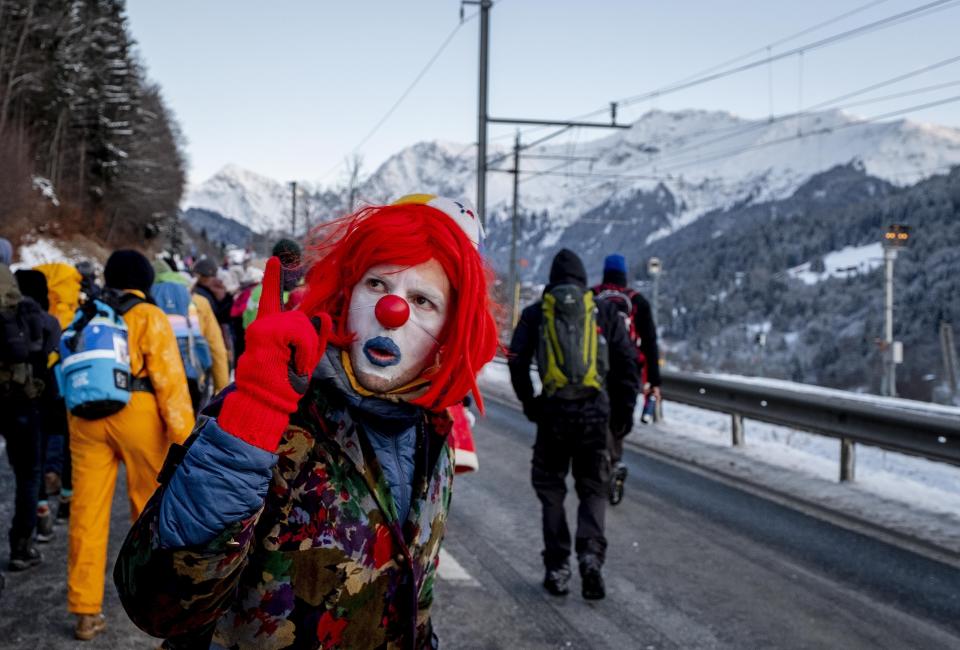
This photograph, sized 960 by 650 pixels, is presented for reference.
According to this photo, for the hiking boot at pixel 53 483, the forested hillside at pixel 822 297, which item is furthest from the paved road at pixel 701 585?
the forested hillside at pixel 822 297

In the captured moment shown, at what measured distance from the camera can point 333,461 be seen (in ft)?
5.84

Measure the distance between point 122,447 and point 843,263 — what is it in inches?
5177

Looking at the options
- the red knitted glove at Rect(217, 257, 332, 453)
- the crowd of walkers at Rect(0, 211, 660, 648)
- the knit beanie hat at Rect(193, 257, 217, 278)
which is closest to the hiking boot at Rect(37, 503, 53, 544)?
the knit beanie hat at Rect(193, 257, 217, 278)

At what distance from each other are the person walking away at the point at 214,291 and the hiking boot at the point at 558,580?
433 centimetres

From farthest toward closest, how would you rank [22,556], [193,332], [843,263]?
1. [843,263]
2. [193,332]
3. [22,556]

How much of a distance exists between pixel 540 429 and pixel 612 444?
77.2 inches

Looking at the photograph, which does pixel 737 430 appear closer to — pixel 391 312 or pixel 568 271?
pixel 568 271

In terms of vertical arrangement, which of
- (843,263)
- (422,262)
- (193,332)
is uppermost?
(843,263)

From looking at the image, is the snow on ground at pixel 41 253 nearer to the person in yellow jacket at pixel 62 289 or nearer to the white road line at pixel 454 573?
the person in yellow jacket at pixel 62 289

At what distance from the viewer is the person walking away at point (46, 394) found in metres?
5.44

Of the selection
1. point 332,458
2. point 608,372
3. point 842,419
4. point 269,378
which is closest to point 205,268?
point 608,372

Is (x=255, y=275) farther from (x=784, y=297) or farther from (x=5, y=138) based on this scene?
(x=784, y=297)

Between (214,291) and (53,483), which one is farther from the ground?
(214,291)

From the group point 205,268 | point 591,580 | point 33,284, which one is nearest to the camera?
point 591,580
